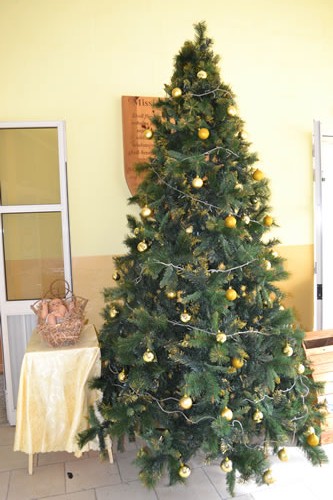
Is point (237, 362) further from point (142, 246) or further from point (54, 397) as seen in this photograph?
point (54, 397)

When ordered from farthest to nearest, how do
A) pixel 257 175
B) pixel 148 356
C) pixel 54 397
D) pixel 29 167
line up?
pixel 29 167
pixel 54 397
pixel 257 175
pixel 148 356

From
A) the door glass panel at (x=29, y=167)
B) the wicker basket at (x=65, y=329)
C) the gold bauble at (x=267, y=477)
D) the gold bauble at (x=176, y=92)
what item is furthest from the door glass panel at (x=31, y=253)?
the gold bauble at (x=267, y=477)

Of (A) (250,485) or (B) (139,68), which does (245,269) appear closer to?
(A) (250,485)

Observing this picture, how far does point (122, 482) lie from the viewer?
2.03m

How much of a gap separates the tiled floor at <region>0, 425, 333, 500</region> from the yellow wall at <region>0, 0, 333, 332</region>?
3.29ft

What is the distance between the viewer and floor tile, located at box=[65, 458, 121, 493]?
6.59ft

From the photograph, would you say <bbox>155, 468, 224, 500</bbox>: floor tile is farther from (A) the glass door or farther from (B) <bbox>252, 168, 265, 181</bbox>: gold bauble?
(B) <bbox>252, 168, 265, 181</bbox>: gold bauble

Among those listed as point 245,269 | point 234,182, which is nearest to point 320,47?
point 234,182

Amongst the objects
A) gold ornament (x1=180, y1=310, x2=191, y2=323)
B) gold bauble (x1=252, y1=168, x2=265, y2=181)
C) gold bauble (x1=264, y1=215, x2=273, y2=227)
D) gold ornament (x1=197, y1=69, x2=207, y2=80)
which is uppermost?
gold ornament (x1=197, y1=69, x2=207, y2=80)

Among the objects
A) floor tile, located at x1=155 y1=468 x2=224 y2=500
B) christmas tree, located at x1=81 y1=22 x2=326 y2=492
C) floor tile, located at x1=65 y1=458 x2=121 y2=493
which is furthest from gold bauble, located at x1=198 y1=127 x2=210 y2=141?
floor tile, located at x1=65 y1=458 x2=121 y2=493

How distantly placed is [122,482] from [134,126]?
218 centimetres

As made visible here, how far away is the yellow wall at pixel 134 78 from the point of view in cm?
264

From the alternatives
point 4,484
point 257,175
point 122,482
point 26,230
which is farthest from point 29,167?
point 122,482

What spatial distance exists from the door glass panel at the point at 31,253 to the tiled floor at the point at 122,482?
1029 millimetres
